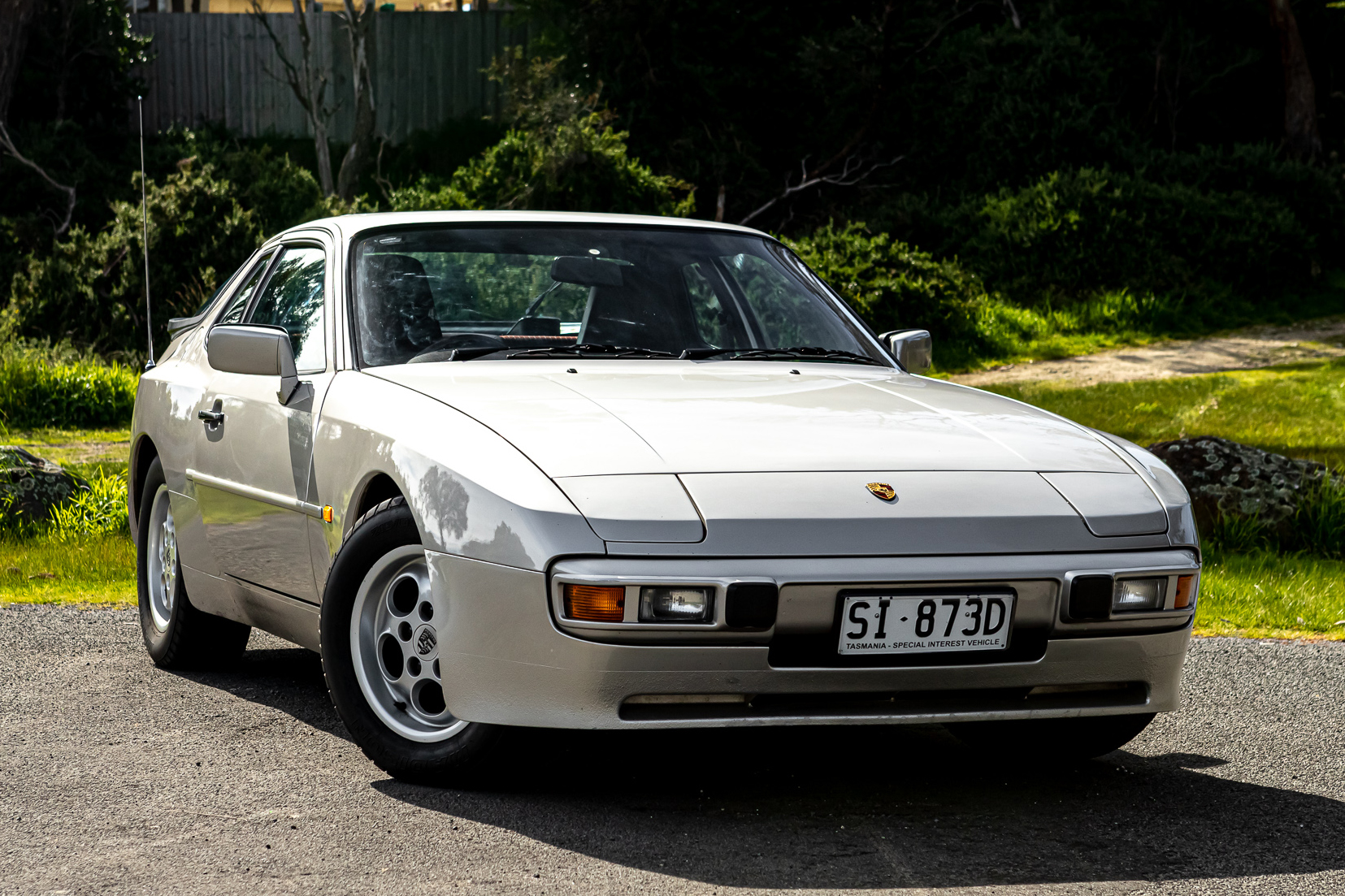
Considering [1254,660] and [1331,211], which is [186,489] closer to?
[1254,660]

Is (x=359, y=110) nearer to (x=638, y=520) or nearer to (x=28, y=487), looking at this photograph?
Result: (x=28, y=487)

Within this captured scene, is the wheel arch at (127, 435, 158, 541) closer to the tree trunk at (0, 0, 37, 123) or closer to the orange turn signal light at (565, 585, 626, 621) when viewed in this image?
the orange turn signal light at (565, 585, 626, 621)

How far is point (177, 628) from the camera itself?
532cm

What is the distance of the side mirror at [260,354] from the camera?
444 centimetres

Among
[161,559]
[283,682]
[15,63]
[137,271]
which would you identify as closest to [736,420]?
[283,682]

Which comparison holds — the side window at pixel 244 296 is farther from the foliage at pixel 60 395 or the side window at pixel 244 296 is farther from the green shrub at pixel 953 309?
the green shrub at pixel 953 309

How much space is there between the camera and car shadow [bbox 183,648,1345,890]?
3311 mm

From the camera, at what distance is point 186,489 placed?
515 cm

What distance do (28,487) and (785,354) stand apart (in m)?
5.54

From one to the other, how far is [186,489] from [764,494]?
2.47m

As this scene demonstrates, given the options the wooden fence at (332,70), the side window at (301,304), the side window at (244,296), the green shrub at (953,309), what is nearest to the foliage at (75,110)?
the wooden fence at (332,70)

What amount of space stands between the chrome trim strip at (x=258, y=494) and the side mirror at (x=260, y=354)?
0.27 m

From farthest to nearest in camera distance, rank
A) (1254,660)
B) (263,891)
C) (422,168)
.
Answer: (422,168) → (1254,660) → (263,891)

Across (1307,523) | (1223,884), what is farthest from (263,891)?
(1307,523)
